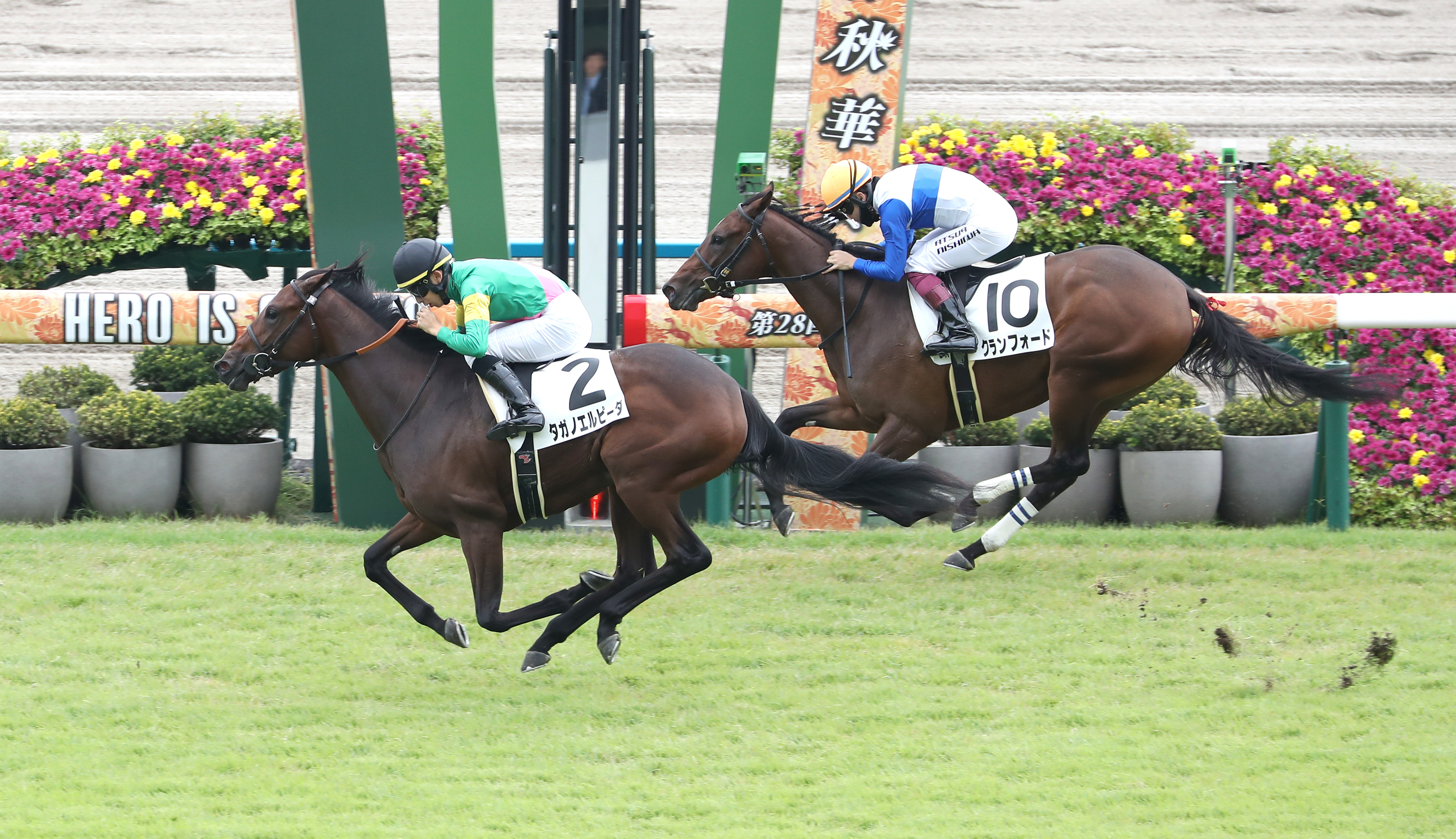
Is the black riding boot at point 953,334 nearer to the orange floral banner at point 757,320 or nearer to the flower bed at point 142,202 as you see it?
the orange floral banner at point 757,320

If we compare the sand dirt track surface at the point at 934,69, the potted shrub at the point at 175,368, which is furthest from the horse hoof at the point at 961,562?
the sand dirt track surface at the point at 934,69

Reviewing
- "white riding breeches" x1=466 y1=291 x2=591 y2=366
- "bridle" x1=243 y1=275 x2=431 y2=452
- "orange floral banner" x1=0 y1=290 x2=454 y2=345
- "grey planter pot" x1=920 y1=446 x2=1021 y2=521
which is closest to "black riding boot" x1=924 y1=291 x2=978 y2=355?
"grey planter pot" x1=920 y1=446 x2=1021 y2=521

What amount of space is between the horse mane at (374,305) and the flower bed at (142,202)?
2.86m

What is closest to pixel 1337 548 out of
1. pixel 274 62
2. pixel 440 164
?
pixel 440 164

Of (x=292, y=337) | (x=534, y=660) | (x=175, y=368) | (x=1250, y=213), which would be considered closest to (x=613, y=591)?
(x=534, y=660)

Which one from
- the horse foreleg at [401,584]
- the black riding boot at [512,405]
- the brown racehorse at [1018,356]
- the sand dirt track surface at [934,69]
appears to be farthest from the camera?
the sand dirt track surface at [934,69]

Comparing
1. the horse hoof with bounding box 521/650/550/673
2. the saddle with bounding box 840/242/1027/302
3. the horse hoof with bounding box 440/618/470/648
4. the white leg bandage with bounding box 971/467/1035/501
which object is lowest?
the horse hoof with bounding box 521/650/550/673

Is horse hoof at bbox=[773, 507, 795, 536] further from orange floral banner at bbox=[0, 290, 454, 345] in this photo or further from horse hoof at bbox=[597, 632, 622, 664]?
orange floral banner at bbox=[0, 290, 454, 345]

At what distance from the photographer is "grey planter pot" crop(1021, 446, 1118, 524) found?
710 centimetres

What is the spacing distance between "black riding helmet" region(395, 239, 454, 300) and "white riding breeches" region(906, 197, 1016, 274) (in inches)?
81.4

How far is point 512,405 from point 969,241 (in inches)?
87.1

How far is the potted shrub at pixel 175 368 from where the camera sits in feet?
25.3

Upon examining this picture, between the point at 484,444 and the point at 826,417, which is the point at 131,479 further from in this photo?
the point at 826,417

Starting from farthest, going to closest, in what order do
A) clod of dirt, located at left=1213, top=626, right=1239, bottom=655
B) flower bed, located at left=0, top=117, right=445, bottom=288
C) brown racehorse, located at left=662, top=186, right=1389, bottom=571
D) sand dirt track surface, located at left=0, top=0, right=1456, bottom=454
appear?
sand dirt track surface, located at left=0, top=0, right=1456, bottom=454 < flower bed, located at left=0, top=117, right=445, bottom=288 < brown racehorse, located at left=662, top=186, right=1389, bottom=571 < clod of dirt, located at left=1213, top=626, right=1239, bottom=655
